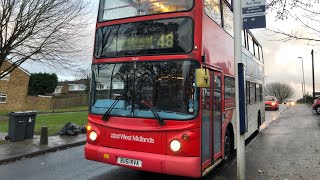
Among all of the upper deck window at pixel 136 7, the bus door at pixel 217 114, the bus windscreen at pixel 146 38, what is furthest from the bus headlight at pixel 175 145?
the upper deck window at pixel 136 7

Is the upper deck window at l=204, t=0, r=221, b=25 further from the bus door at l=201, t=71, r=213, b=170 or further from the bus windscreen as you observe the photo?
the bus door at l=201, t=71, r=213, b=170

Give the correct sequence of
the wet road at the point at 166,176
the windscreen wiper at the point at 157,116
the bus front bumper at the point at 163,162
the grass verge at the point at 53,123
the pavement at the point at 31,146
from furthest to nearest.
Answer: the grass verge at the point at 53,123
the pavement at the point at 31,146
the wet road at the point at 166,176
the windscreen wiper at the point at 157,116
the bus front bumper at the point at 163,162

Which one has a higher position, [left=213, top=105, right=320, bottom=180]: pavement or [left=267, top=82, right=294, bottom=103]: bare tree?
[left=267, top=82, right=294, bottom=103]: bare tree

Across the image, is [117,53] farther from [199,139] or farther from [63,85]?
[63,85]

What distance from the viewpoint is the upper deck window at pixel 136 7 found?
6664 millimetres

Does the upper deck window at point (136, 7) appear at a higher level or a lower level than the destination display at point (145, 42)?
higher

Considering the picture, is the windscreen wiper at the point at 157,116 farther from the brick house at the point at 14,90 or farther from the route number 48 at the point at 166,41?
the brick house at the point at 14,90

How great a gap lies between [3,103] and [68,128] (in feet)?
100

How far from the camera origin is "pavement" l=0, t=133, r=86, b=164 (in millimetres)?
10125

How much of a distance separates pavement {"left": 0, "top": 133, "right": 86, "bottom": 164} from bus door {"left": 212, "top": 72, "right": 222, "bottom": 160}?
5885 millimetres

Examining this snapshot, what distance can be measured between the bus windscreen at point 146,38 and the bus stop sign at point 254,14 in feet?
4.52

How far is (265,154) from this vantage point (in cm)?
1061

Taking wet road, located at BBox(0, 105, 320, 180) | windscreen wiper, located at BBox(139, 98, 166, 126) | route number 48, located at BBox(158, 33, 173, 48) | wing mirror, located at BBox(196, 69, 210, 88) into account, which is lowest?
wet road, located at BBox(0, 105, 320, 180)

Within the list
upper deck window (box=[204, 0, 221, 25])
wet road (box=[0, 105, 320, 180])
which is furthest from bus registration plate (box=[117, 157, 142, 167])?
upper deck window (box=[204, 0, 221, 25])
